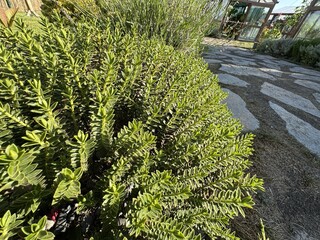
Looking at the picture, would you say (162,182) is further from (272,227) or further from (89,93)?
(272,227)

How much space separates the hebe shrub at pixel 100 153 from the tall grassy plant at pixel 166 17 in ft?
3.58

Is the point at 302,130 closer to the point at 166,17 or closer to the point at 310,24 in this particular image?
the point at 166,17

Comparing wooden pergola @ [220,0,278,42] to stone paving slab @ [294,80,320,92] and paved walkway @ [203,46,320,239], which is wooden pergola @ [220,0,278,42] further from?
paved walkway @ [203,46,320,239]

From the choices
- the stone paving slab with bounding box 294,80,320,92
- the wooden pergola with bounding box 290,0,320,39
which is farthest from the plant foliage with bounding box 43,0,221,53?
the wooden pergola with bounding box 290,0,320,39

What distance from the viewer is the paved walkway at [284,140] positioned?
1281 mm

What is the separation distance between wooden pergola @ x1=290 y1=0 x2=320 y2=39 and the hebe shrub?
12083mm

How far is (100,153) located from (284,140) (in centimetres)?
210

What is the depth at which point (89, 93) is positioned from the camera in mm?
710

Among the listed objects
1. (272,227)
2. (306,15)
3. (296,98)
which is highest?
(306,15)

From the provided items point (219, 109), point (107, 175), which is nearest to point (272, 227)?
point (219, 109)

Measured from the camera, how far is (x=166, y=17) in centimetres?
181

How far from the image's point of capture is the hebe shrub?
1.60 ft

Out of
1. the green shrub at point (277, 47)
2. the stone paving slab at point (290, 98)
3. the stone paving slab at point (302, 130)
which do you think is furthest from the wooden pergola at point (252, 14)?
the stone paving slab at point (302, 130)

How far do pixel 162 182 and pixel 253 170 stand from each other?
52.1 inches
